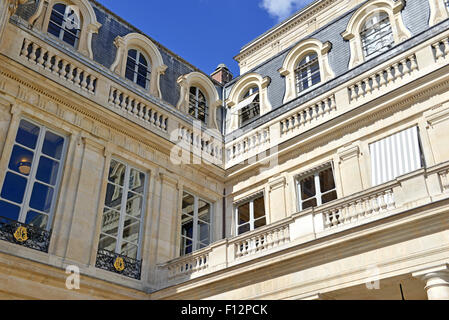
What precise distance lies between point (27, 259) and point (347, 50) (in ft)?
26.8

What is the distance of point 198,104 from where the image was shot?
44.5 feet

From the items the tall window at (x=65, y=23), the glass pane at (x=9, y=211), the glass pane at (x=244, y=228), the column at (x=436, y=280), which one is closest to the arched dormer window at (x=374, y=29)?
the glass pane at (x=244, y=228)

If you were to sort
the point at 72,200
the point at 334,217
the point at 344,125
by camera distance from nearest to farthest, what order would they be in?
the point at 334,217 → the point at 72,200 → the point at 344,125

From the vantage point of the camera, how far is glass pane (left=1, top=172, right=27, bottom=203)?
8444mm

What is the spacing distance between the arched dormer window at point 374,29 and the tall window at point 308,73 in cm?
98

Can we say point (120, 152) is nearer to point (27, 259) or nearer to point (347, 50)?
point (27, 259)

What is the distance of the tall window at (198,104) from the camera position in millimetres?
13266

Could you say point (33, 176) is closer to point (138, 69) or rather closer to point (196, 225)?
point (196, 225)

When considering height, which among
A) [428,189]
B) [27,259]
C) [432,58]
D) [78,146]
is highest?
[432,58]

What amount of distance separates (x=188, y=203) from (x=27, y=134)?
381 centimetres

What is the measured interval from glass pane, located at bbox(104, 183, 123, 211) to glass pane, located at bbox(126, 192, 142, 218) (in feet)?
0.83

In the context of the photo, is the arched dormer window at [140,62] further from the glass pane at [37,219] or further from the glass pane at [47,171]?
the glass pane at [37,219]

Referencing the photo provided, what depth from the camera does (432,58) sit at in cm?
927
